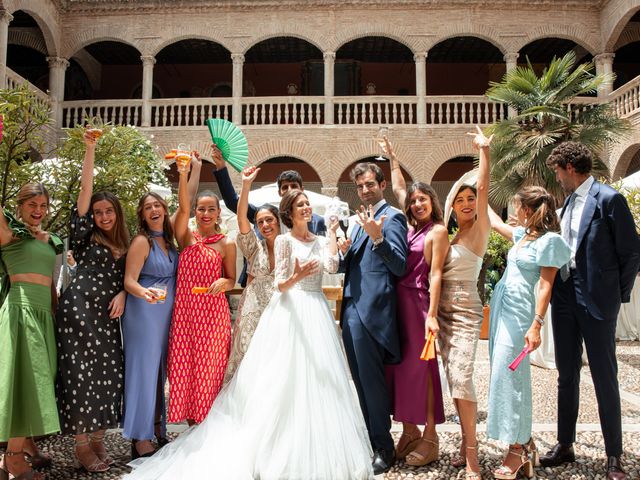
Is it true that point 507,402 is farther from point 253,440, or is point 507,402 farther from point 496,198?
point 496,198

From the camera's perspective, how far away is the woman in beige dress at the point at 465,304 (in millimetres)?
3172

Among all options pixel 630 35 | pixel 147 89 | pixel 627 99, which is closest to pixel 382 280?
pixel 627 99

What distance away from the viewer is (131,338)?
3.43 m

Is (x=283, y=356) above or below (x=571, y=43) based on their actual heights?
below

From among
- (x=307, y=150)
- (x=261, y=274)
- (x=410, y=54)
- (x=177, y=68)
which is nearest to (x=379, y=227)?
(x=261, y=274)

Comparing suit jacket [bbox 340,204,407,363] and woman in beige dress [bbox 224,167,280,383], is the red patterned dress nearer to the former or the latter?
woman in beige dress [bbox 224,167,280,383]

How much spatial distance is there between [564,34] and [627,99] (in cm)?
264

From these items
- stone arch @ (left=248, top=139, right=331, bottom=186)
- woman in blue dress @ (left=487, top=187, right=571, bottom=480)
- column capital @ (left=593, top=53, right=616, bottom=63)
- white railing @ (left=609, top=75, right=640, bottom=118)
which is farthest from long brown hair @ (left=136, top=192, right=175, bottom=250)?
column capital @ (left=593, top=53, right=616, bottom=63)

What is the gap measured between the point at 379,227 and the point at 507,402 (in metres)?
1.28

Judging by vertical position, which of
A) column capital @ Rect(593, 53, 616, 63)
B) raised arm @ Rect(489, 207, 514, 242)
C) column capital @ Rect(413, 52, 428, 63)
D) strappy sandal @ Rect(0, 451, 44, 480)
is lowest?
strappy sandal @ Rect(0, 451, 44, 480)

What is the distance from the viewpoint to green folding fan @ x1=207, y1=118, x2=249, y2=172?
12.7ft

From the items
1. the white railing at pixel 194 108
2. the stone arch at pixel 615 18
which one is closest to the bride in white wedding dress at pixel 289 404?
the white railing at pixel 194 108

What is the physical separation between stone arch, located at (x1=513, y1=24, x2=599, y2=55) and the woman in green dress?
48.4 feet

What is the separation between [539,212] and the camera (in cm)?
328
